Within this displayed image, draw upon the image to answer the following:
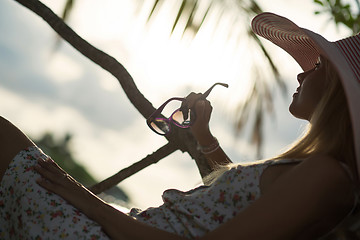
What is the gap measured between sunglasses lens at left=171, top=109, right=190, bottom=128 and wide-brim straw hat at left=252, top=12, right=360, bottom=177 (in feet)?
1.64

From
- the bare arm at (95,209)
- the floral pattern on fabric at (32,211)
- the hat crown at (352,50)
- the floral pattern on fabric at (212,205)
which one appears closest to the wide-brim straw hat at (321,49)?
the hat crown at (352,50)

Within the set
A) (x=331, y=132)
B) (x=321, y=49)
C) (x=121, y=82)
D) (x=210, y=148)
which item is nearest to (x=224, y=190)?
(x=331, y=132)

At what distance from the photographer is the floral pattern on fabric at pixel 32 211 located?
1280mm

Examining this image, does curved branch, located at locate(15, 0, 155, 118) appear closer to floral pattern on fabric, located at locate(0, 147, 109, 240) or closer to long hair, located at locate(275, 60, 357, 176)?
floral pattern on fabric, located at locate(0, 147, 109, 240)

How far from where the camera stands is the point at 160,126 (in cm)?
211

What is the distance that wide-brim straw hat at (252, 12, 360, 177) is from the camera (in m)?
1.26

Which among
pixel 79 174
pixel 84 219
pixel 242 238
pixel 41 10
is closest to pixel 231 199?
pixel 242 238

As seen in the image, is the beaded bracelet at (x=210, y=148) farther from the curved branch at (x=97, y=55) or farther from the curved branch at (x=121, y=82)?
Answer: the curved branch at (x=97, y=55)

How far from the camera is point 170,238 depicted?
1.31m

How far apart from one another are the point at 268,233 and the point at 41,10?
1693mm

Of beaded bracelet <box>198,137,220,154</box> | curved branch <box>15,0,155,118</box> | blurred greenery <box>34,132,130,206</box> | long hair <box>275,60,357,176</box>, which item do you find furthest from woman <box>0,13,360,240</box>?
blurred greenery <box>34,132,130,206</box>

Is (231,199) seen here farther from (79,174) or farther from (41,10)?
(79,174)

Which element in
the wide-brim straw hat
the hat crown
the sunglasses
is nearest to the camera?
the wide-brim straw hat

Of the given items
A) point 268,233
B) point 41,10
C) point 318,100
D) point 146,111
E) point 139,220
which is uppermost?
point 41,10
